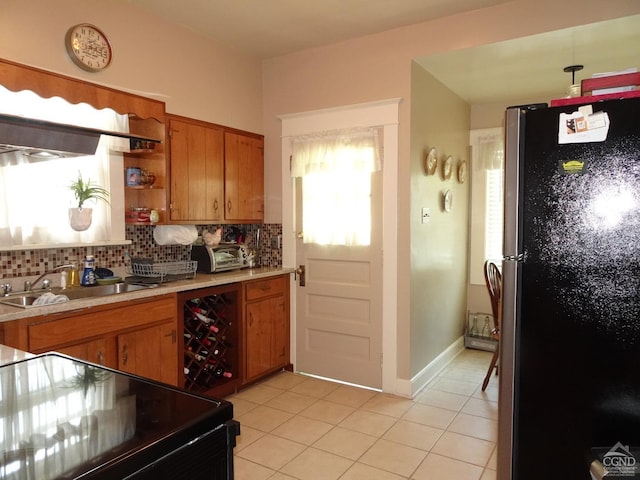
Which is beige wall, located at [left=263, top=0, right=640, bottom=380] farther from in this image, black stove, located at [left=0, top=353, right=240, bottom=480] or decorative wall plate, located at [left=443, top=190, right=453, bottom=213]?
black stove, located at [left=0, top=353, right=240, bottom=480]

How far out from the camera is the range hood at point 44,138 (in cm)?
167

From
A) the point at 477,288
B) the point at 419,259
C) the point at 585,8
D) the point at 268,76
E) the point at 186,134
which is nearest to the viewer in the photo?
the point at 585,8

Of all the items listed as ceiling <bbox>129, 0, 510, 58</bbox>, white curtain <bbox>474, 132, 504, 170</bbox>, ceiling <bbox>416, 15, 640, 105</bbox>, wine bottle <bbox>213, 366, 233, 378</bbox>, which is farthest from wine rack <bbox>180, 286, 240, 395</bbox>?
white curtain <bbox>474, 132, 504, 170</bbox>

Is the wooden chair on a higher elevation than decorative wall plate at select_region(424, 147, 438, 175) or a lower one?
lower

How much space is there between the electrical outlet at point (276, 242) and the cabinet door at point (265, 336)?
0.48 meters

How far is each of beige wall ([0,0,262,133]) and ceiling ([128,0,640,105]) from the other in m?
0.13

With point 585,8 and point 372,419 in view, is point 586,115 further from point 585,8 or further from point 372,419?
point 372,419

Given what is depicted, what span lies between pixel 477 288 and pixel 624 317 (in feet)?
11.6

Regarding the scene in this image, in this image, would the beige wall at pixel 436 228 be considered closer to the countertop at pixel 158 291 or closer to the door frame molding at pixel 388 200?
the door frame molding at pixel 388 200

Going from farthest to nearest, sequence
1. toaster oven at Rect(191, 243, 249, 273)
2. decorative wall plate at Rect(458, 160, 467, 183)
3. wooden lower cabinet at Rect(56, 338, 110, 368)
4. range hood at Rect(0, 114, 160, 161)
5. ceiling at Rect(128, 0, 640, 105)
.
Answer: decorative wall plate at Rect(458, 160, 467, 183) < toaster oven at Rect(191, 243, 249, 273) < ceiling at Rect(128, 0, 640, 105) < wooden lower cabinet at Rect(56, 338, 110, 368) < range hood at Rect(0, 114, 160, 161)

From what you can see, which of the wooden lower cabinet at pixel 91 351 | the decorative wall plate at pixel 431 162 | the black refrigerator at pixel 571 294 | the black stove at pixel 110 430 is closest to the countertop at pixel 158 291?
the wooden lower cabinet at pixel 91 351

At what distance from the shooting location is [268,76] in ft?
13.7

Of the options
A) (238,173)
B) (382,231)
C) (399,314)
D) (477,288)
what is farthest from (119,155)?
(477,288)

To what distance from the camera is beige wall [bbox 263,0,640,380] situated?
9.80 feet
